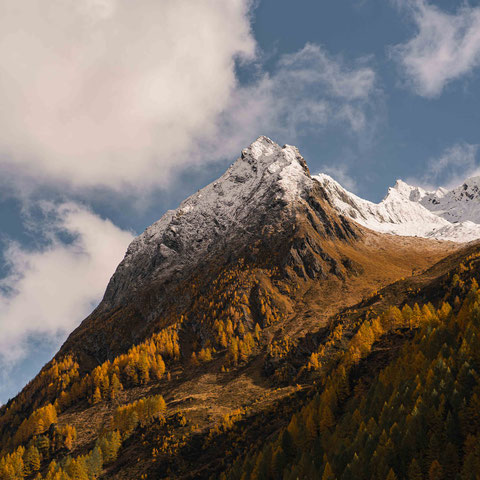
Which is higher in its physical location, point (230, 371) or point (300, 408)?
point (230, 371)

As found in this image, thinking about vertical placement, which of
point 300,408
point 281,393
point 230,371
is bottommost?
point 300,408

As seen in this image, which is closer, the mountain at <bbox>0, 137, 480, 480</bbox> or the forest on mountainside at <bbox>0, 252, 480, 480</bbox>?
the forest on mountainside at <bbox>0, 252, 480, 480</bbox>

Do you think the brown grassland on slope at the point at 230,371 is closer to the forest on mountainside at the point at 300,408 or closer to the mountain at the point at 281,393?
the mountain at the point at 281,393

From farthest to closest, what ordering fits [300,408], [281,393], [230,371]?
[230,371], [281,393], [300,408]

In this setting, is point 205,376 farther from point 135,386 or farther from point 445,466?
point 445,466

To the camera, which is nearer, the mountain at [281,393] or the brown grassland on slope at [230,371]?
the mountain at [281,393]

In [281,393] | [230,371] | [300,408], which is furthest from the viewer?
[230,371]

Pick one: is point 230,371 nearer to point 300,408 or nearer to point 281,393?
point 281,393

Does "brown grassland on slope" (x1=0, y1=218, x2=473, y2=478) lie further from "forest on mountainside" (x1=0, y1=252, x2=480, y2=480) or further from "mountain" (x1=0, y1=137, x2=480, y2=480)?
"forest on mountainside" (x1=0, y1=252, x2=480, y2=480)

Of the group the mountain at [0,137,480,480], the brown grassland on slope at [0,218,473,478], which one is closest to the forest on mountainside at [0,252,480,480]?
the mountain at [0,137,480,480]

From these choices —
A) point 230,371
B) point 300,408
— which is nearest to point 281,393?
point 300,408

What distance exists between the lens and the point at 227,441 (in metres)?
84.3

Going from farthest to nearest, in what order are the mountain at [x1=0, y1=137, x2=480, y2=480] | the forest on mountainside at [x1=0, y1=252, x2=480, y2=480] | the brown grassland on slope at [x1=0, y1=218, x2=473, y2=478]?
the brown grassland on slope at [x1=0, y1=218, x2=473, y2=478] → the mountain at [x1=0, y1=137, x2=480, y2=480] → the forest on mountainside at [x1=0, y1=252, x2=480, y2=480]

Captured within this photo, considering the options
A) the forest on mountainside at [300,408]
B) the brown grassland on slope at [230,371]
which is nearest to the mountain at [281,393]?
the forest on mountainside at [300,408]
